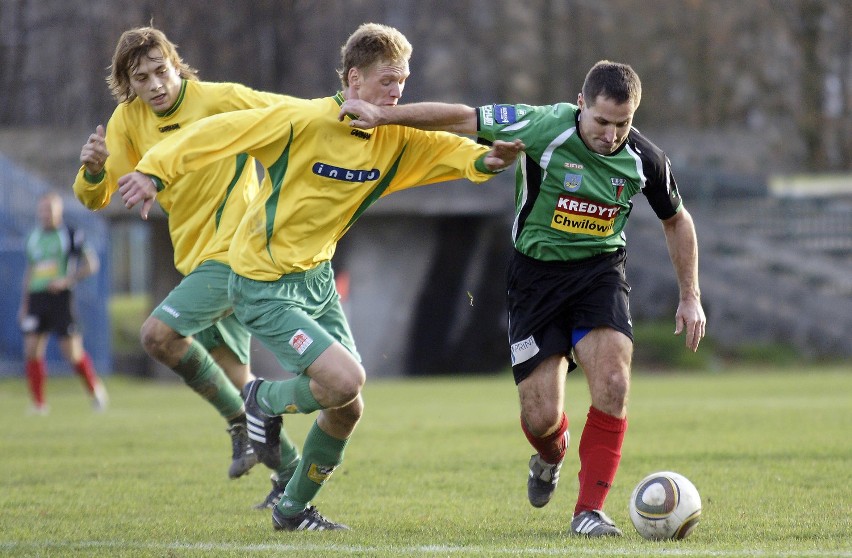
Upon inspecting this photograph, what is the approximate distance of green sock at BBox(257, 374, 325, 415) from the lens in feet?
18.6

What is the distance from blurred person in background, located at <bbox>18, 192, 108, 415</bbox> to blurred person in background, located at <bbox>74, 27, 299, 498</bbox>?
7257mm

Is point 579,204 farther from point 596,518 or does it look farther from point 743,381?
point 743,381

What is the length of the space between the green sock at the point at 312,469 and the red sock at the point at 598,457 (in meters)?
1.08

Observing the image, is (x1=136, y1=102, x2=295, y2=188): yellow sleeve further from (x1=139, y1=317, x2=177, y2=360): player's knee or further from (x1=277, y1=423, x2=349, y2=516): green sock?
(x1=139, y1=317, x2=177, y2=360): player's knee

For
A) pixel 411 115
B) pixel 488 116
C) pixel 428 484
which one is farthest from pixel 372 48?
pixel 428 484

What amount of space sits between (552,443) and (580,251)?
0.93 metres

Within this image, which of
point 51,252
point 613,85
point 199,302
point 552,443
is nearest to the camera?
point 613,85

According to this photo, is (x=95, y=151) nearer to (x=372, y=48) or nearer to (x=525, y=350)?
(x=372, y=48)

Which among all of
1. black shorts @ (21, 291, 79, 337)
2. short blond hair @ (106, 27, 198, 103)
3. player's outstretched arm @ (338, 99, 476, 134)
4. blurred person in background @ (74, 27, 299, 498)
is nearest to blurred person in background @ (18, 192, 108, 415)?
black shorts @ (21, 291, 79, 337)

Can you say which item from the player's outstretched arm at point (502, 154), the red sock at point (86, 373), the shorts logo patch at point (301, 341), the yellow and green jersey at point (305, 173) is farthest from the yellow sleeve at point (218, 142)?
the red sock at point (86, 373)

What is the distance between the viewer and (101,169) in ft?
21.9

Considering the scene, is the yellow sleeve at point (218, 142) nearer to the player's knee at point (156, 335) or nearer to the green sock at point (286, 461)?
the player's knee at point (156, 335)

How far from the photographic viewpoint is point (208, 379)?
7.10m

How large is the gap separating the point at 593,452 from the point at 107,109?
22297 mm
